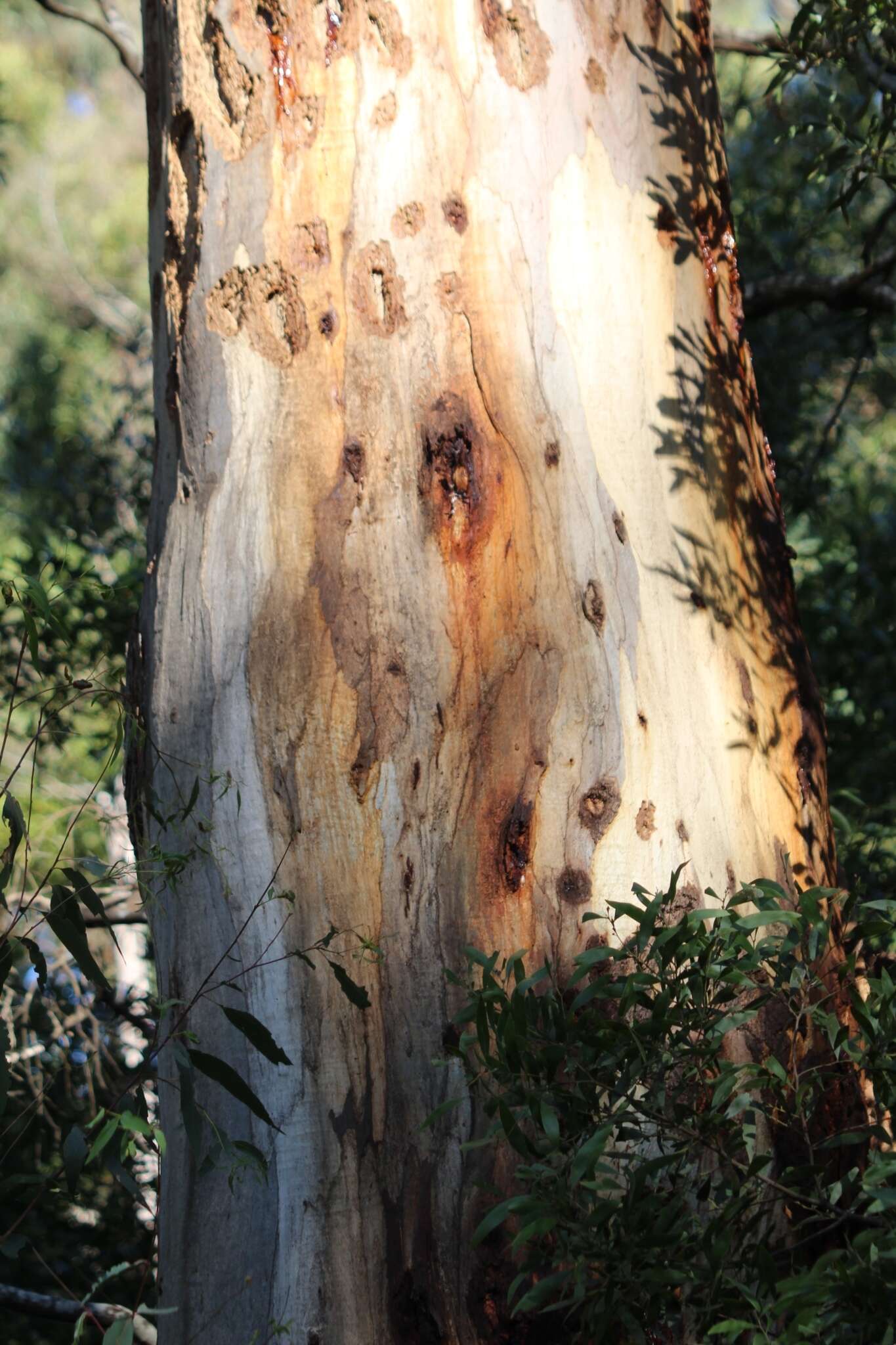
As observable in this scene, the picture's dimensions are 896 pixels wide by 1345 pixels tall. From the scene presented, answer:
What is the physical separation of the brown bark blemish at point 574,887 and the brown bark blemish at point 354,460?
2.15 ft

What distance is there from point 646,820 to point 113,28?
3.31 meters

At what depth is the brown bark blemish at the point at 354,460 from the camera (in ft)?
5.80

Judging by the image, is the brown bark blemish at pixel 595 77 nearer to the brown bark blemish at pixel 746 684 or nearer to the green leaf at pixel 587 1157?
the brown bark blemish at pixel 746 684

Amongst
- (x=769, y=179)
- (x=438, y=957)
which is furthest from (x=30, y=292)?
(x=438, y=957)

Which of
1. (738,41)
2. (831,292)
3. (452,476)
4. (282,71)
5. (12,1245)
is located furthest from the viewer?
(738,41)

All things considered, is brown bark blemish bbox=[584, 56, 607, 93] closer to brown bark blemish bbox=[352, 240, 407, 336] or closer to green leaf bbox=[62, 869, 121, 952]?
brown bark blemish bbox=[352, 240, 407, 336]

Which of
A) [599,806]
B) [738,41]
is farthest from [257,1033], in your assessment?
[738,41]

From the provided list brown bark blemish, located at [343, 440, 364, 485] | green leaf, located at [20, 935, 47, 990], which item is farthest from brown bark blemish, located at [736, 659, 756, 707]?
green leaf, located at [20, 935, 47, 990]

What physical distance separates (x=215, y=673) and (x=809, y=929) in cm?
92

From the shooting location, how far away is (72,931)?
4.82ft

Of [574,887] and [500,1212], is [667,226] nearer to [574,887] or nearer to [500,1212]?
[574,887]

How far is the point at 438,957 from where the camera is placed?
1.62m

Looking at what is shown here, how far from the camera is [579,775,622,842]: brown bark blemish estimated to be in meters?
1.69

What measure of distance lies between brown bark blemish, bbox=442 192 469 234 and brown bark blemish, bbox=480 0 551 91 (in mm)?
241
